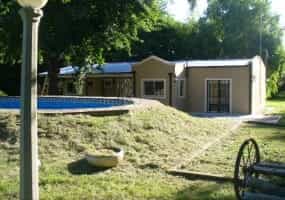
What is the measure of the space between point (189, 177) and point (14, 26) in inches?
639

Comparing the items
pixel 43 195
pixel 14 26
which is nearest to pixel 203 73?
pixel 14 26

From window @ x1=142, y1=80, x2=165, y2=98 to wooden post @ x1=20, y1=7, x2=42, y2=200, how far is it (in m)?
21.6

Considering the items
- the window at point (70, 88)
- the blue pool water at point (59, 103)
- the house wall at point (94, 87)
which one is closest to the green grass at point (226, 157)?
the blue pool water at point (59, 103)

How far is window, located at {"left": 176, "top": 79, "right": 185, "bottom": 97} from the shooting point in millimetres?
25702

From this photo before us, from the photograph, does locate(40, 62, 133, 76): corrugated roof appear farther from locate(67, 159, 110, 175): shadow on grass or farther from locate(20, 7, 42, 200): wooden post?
locate(20, 7, 42, 200): wooden post

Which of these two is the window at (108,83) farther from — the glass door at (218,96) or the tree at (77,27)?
the glass door at (218,96)

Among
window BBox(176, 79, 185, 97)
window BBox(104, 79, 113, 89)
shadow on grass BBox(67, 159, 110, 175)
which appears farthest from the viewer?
window BBox(104, 79, 113, 89)

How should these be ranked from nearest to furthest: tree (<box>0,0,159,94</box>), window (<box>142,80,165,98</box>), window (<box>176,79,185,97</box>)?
tree (<box>0,0,159,94</box>) < window (<box>176,79,185,97</box>) < window (<box>142,80,165,98</box>)

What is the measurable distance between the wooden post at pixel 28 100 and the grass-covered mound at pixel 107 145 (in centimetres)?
203

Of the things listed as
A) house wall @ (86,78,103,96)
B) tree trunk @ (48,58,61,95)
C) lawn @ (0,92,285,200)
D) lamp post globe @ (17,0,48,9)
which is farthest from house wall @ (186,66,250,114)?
lamp post globe @ (17,0,48,9)

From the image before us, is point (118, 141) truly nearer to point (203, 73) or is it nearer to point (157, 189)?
point (157, 189)

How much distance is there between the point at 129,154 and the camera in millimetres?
9156

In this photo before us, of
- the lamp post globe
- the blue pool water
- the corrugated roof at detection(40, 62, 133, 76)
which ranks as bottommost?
the blue pool water

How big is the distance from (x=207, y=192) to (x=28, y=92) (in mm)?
3619
